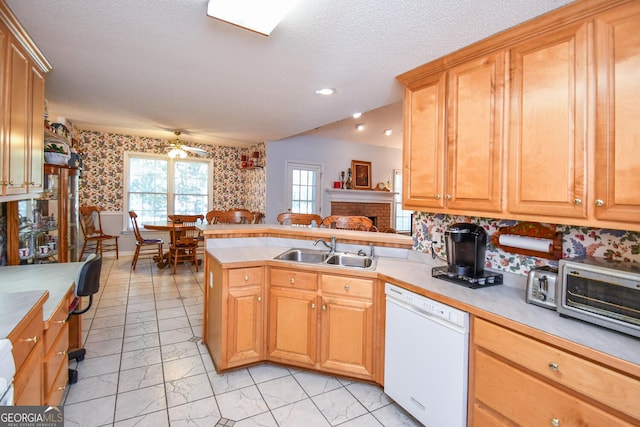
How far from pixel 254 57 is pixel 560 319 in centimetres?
243

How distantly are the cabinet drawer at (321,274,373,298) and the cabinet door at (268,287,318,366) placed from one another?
0.42 feet

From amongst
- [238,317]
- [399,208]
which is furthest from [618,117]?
[399,208]

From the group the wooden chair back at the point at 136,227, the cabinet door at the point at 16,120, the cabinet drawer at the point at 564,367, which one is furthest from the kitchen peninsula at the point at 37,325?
the wooden chair back at the point at 136,227

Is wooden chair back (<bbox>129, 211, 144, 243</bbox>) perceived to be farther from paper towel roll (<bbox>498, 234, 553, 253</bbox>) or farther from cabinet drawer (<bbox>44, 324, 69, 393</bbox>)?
paper towel roll (<bbox>498, 234, 553, 253</bbox>)

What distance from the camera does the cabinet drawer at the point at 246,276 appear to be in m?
2.16

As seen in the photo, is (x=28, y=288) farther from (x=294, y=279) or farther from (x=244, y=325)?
(x=294, y=279)

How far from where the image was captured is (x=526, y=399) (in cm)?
126

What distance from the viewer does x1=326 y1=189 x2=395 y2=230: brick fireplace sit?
6570 millimetres

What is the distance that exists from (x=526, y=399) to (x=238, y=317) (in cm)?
174

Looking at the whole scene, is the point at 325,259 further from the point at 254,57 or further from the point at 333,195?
the point at 333,195

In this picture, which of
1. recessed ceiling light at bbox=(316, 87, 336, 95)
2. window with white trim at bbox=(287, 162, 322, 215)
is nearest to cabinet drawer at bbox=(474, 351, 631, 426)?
recessed ceiling light at bbox=(316, 87, 336, 95)

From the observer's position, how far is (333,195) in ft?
21.4

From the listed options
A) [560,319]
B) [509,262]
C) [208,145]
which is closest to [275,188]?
[208,145]

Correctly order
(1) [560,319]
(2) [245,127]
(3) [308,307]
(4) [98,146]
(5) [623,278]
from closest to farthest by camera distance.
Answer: (5) [623,278], (1) [560,319], (3) [308,307], (2) [245,127], (4) [98,146]
